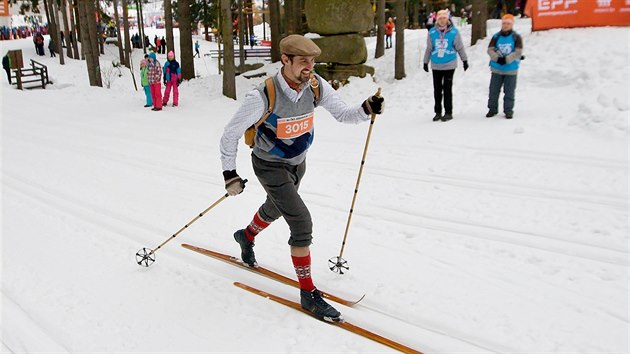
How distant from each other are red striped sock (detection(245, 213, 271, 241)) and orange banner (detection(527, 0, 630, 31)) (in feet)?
38.5

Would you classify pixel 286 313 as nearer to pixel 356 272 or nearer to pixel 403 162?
pixel 356 272

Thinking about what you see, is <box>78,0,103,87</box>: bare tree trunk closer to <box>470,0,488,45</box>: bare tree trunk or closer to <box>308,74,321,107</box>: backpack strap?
<box>470,0,488,45</box>: bare tree trunk

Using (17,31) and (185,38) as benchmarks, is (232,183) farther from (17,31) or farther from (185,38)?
(17,31)

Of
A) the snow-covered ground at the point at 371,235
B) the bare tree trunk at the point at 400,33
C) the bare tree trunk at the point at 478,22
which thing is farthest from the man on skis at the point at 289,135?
the bare tree trunk at the point at 478,22

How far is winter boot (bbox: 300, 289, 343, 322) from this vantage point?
377 cm

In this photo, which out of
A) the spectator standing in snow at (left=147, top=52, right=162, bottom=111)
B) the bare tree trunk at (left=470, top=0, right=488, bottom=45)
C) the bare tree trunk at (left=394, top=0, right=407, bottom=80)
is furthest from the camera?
the bare tree trunk at (left=470, top=0, right=488, bottom=45)

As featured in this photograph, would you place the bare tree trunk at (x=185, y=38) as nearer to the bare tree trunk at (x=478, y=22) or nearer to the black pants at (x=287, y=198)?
the bare tree trunk at (x=478, y=22)

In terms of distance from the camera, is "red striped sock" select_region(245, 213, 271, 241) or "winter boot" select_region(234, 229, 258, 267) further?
"winter boot" select_region(234, 229, 258, 267)

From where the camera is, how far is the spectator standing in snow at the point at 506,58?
29.5 ft

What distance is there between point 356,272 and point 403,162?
3492 millimetres

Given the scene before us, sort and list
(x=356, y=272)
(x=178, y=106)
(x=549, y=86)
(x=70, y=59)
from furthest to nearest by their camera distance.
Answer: (x=70, y=59), (x=178, y=106), (x=549, y=86), (x=356, y=272)

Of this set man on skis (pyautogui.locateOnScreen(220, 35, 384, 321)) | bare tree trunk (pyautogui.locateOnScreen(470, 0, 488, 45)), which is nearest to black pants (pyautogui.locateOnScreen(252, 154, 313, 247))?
man on skis (pyautogui.locateOnScreen(220, 35, 384, 321))

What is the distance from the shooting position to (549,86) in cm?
1120

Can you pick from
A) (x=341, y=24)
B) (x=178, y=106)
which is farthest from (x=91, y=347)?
(x=341, y=24)
